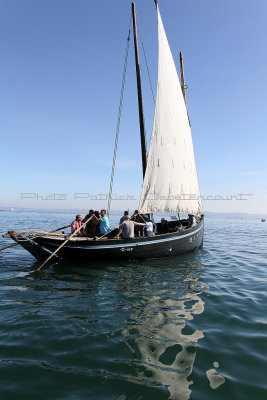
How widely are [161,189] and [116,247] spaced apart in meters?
4.87

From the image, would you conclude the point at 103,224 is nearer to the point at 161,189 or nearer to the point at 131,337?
the point at 161,189

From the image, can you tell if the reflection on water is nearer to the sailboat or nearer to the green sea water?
the green sea water

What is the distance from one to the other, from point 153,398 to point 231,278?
25.1 ft

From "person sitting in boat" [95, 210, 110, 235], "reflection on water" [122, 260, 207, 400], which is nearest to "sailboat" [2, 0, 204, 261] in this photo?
"person sitting in boat" [95, 210, 110, 235]

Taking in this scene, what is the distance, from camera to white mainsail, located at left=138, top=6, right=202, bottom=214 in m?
14.6

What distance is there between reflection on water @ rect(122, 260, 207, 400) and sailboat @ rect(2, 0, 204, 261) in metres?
4.22

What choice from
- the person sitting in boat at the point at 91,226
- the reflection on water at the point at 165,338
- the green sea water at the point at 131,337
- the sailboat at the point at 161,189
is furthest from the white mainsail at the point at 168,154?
the reflection on water at the point at 165,338

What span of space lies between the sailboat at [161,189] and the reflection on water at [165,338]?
422 cm

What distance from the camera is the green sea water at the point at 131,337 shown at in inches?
145

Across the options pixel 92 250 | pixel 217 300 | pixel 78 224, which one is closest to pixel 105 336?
pixel 217 300

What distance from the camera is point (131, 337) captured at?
5.10 metres

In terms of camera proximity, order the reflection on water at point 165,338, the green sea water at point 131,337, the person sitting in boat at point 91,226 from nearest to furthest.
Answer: the green sea water at point 131,337, the reflection on water at point 165,338, the person sitting in boat at point 91,226

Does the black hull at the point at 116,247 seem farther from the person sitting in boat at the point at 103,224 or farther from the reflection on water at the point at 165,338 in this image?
the reflection on water at the point at 165,338

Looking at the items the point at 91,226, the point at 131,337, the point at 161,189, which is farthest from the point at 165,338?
the point at 161,189
